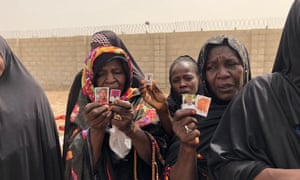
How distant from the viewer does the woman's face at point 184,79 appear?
265 centimetres

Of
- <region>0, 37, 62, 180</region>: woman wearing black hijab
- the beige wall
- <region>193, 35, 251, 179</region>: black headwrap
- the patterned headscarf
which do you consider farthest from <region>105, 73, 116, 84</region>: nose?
the beige wall

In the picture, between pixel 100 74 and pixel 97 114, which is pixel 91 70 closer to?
pixel 100 74

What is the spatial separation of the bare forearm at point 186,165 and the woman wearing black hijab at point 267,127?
183 millimetres

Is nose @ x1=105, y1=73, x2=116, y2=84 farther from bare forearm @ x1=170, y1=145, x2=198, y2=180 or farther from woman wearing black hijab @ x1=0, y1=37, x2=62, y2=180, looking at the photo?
woman wearing black hijab @ x1=0, y1=37, x2=62, y2=180

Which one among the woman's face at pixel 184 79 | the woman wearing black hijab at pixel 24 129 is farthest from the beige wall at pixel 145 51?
the woman wearing black hijab at pixel 24 129

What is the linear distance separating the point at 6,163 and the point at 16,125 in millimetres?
301

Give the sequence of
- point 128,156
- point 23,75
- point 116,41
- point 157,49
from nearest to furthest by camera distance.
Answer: point 128,156, point 23,75, point 116,41, point 157,49

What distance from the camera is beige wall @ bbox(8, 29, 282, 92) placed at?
12914 mm

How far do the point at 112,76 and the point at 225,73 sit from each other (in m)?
0.73

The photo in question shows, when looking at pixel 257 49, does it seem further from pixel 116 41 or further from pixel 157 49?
pixel 116 41

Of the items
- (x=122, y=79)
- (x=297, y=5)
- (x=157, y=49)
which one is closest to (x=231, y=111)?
(x=297, y=5)

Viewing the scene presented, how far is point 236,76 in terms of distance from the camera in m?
1.87

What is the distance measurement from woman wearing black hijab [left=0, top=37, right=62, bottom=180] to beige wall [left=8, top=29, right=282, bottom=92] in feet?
37.2

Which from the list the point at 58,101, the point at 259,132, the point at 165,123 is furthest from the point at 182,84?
the point at 58,101
